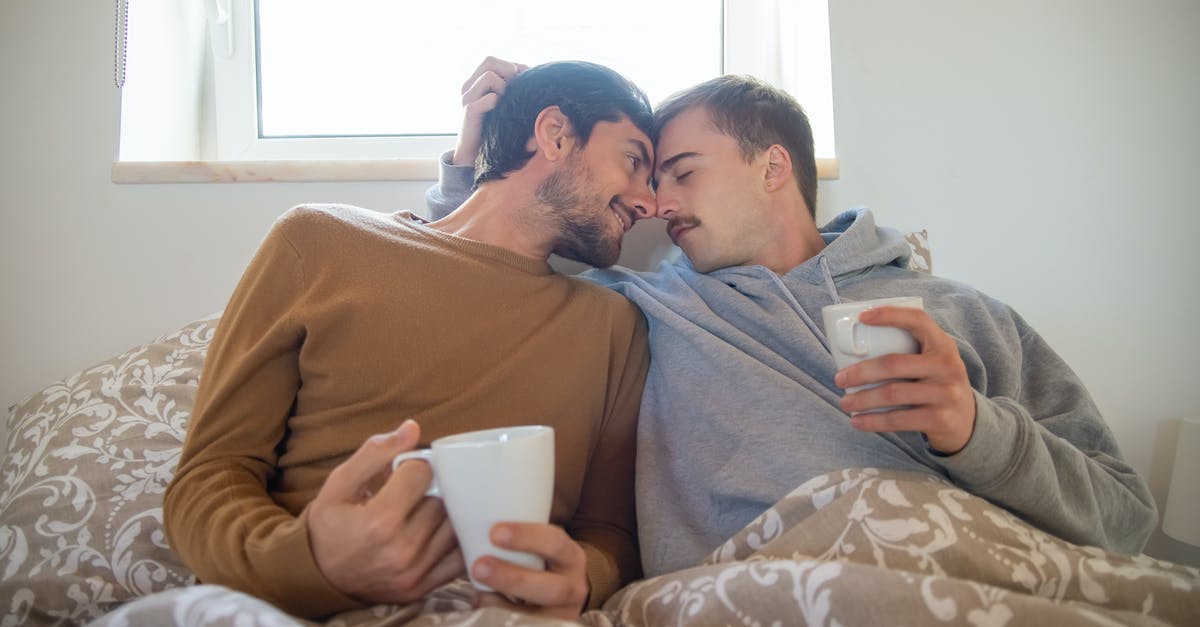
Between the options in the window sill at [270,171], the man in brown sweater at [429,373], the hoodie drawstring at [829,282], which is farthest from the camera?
the window sill at [270,171]

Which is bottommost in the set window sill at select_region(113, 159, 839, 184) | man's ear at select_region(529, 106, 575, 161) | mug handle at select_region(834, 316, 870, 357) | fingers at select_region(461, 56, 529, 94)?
mug handle at select_region(834, 316, 870, 357)

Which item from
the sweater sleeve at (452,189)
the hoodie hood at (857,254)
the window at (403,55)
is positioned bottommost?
the hoodie hood at (857,254)

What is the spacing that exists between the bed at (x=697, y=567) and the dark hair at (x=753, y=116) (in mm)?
626

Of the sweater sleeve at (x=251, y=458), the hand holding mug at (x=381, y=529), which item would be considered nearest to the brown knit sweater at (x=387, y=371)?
the sweater sleeve at (x=251, y=458)

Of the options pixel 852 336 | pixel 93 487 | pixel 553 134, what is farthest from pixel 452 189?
pixel 852 336

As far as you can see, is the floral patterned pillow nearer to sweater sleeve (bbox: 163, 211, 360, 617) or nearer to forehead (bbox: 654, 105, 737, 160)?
sweater sleeve (bbox: 163, 211, 360, 617)

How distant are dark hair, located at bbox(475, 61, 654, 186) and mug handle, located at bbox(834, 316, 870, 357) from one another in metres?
0.59

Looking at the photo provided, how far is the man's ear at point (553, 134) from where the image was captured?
45.6 inches

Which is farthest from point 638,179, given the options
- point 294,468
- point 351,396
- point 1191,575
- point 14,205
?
point 14,205

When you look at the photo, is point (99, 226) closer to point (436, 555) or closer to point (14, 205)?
point (14, 205)

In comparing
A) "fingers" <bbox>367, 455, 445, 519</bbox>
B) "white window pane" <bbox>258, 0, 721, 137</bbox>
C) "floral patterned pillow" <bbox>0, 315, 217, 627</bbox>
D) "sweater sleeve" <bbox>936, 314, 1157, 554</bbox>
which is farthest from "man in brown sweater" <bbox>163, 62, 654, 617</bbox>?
"white window pane" <bbox>258, 0, 721, 137</bbox>

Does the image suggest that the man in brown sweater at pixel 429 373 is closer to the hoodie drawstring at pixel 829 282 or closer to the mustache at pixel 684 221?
the mustache at pixel 684 221

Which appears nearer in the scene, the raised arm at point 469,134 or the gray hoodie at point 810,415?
the gray hoodie at point 810,415

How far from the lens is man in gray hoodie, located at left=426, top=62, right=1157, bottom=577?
2.65 feet
